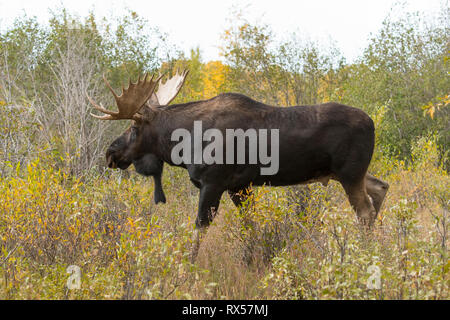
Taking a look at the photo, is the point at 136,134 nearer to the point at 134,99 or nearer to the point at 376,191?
the point at 134,99

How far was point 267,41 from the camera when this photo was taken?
37.2 ft

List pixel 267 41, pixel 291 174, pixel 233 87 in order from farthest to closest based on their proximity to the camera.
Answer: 1. pixel 233 87
2. pixel 267 41
3. pixel 291 174

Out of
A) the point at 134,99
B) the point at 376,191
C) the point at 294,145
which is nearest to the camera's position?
the point at 294,145

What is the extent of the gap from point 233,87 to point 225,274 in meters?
8.59

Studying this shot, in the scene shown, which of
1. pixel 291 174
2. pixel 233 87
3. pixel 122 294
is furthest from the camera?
pixel 233 87

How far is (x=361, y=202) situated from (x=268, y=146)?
45.2 inches

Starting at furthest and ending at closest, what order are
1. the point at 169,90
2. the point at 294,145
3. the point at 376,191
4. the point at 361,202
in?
the point at 169,90
the point at 376,191
the point at 361,202
the point at 294,145

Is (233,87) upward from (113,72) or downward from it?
downward

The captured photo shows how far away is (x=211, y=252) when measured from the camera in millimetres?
4801

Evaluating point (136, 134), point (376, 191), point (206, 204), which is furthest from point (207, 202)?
point (376, 191)

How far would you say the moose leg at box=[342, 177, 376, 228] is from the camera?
15.2 ft
